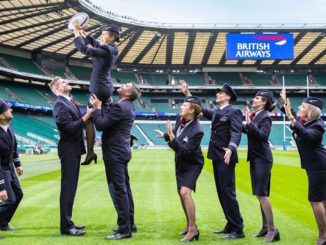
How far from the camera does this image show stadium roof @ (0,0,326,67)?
141 ft

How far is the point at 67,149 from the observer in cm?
646

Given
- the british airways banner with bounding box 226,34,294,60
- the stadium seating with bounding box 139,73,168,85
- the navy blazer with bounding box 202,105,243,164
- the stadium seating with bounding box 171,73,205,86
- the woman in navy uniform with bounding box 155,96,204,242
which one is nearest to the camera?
the woman in navy uniform with bounding box 155,96,204,242

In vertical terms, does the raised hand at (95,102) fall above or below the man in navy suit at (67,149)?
above

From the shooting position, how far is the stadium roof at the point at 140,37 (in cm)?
4297

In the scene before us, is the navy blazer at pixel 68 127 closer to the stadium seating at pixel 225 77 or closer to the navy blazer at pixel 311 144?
the navy blazer at pixel 311 144

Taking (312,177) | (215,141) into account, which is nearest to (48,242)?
(215,141)

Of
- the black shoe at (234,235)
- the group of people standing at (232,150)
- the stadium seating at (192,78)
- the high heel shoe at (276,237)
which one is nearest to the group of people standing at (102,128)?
the group of people standing at (232,150)

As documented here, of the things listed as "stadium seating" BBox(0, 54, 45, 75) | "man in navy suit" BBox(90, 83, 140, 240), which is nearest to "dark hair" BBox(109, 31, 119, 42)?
"man in navy suit" BBox(90, 83, 140, 240)

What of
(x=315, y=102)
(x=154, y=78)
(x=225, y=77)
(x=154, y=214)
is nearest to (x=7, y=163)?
(x=154, y=214)

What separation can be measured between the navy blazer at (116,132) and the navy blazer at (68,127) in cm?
41

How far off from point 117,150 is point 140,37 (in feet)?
169

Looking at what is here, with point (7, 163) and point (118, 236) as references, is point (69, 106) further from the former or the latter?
point (118, 236)

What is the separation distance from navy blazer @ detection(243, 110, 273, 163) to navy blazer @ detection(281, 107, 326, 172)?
0.61 metres

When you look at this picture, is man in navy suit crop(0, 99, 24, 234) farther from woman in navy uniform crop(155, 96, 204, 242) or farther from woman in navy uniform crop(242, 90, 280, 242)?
woman in navy uniform crop(242, 90, 280, 242)
